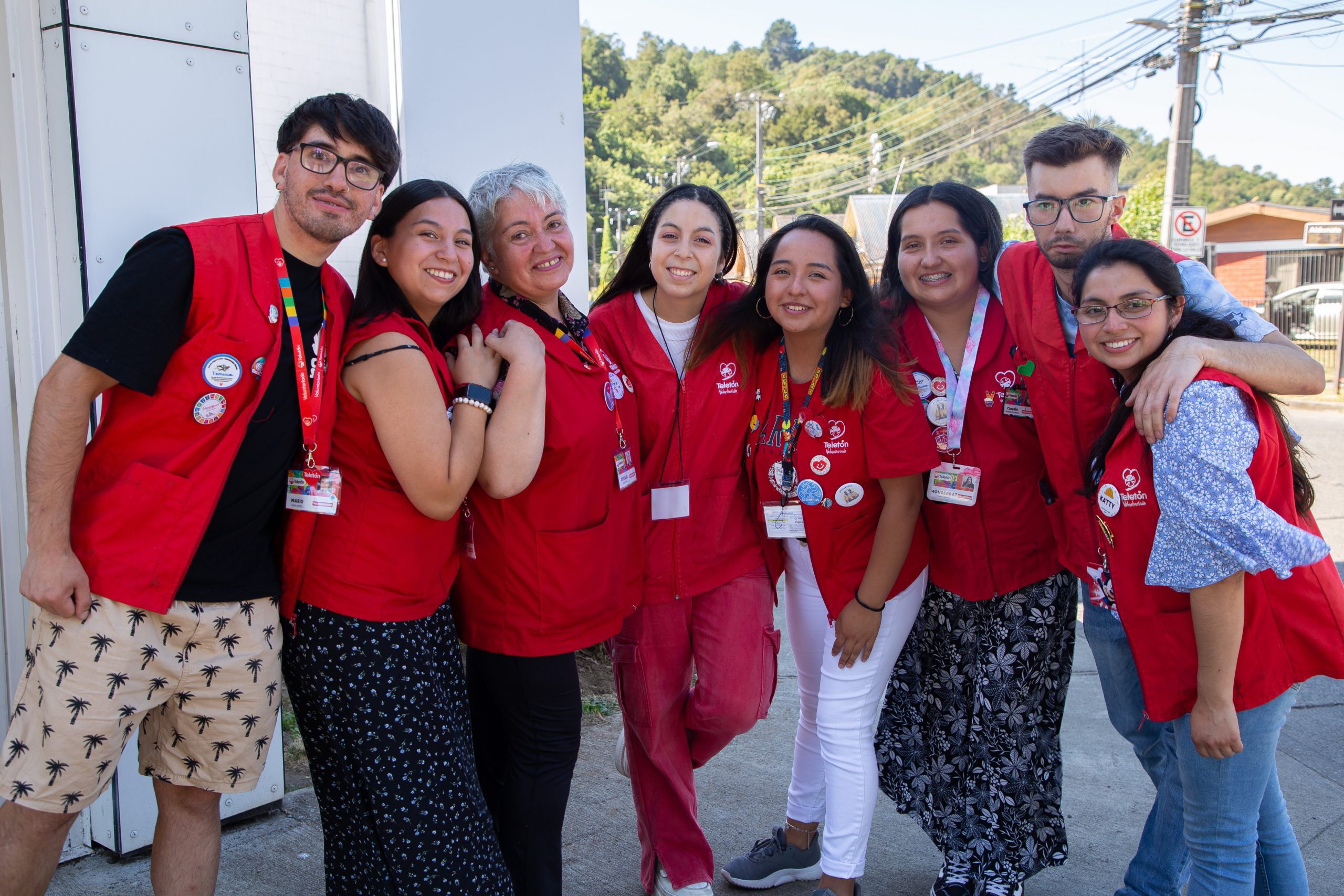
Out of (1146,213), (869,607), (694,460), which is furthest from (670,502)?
(1146,213)

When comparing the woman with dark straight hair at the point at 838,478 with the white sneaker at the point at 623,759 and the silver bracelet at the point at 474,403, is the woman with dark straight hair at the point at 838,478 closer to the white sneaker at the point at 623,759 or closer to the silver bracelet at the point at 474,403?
the white sneaker at the point at 623,759

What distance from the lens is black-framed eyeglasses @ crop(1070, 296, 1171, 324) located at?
7.39ft

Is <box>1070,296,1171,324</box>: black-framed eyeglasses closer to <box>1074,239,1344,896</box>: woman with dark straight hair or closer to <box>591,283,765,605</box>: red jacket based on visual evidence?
<box>1074,239,1344,896</box>: woman with dark straight hair

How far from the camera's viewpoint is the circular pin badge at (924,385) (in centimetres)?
278

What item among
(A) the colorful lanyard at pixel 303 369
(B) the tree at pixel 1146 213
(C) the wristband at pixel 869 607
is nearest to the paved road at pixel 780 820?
(C) the wristband at pixel 869 607

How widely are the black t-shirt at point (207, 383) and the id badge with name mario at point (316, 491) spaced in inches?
2.0

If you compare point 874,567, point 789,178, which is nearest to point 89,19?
point 874,567

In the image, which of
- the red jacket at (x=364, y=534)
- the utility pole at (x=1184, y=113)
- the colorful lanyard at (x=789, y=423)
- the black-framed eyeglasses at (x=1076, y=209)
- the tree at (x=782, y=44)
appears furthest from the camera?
the tree at (x=782, y=44)

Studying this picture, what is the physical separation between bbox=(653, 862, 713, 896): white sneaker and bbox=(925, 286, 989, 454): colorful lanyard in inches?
59.4

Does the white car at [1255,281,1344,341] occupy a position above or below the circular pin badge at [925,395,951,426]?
above

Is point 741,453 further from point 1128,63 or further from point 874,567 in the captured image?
point 1128,63

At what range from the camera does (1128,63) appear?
18.4m

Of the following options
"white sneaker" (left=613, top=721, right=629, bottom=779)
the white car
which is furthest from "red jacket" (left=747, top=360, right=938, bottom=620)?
the white car

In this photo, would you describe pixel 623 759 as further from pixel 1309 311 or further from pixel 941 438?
pixel 1309 311
